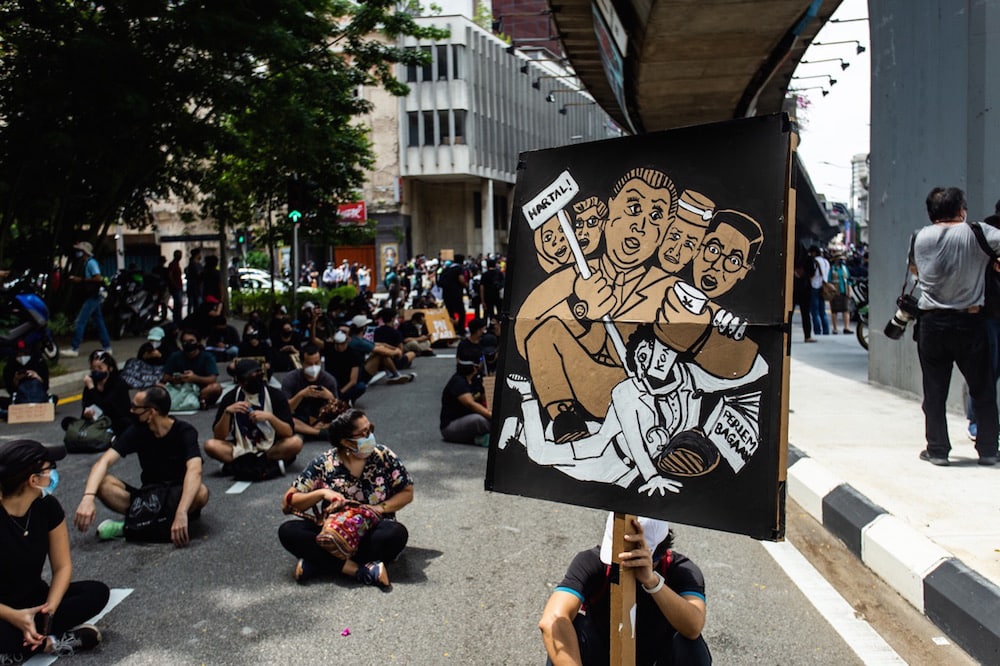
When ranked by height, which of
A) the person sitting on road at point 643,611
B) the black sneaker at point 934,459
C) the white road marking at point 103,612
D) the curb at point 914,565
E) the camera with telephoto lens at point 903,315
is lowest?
the white road marking at point 103,612

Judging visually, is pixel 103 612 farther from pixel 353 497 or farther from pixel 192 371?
pixel 192 371

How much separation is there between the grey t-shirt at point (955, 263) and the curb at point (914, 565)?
5.02 feet

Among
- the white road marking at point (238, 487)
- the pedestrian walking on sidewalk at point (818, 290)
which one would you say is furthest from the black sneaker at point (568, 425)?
the pedestrian walking on sidewalk at point (818, 290)

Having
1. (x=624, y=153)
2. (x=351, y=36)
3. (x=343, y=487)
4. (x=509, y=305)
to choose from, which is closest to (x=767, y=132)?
(x=624, y=153)

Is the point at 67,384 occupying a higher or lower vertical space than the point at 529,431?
lower

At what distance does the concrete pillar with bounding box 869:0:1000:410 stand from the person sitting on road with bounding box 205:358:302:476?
631 centimetres

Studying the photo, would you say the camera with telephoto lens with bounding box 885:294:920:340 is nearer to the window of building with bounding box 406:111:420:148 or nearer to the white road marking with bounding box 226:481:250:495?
the white road marking with bounding box 226:481:250:495

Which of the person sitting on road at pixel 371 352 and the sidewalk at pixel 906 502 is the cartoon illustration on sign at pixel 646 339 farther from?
the person sitting on road at pixel 371 352

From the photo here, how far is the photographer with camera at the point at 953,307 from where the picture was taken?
688 cm

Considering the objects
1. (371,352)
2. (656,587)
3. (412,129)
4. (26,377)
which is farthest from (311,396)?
(412,129)

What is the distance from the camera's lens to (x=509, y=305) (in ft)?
11.2

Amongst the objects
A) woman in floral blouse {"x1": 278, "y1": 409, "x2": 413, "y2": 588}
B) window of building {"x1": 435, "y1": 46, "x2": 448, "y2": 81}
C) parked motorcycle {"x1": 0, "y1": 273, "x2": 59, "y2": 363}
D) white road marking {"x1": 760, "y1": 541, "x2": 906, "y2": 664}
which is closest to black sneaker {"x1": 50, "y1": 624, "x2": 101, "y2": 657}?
woman in floral blouse {"x1": 278, "y1": 409, "x2": 413, "y2": 588}

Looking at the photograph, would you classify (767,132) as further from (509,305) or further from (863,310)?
(863,310)

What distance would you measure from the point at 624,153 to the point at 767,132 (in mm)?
490
